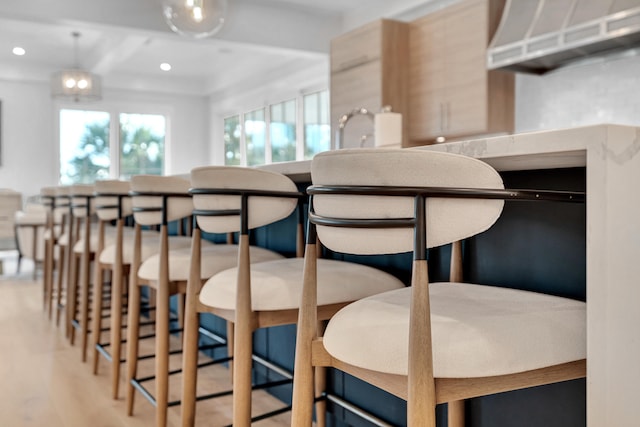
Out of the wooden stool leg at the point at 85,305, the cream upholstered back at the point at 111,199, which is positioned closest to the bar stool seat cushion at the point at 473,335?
the cream upholstered back at the point at 111,199

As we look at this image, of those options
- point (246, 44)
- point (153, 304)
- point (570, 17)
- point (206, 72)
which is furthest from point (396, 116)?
point (206, 72)

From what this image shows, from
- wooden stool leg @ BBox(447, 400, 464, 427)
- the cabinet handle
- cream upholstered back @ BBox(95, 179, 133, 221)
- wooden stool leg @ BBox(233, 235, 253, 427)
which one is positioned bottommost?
wooden stool leg @ BBox(447, 400, 464, 427)

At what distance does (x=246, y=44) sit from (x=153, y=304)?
3005 millimetres

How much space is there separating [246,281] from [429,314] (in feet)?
2.12

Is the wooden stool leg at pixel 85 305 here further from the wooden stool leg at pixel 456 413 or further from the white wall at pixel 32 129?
the white wall at pixel 32 129

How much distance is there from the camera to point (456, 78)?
4.58 m

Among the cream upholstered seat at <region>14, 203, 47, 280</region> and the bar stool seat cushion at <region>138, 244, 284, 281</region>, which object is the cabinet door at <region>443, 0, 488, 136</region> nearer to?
the bar stool seat cushion at <region>138, 244, 284, 281</region>

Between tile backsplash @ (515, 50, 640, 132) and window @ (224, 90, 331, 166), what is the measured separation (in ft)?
9.31

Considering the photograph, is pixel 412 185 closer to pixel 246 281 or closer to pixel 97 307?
pixel 246 281

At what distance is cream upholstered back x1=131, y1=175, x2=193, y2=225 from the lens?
2.08 meters

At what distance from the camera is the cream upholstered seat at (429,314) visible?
2.90 ft

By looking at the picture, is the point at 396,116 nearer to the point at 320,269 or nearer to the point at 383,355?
the point at 320,269

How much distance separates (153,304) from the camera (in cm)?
383

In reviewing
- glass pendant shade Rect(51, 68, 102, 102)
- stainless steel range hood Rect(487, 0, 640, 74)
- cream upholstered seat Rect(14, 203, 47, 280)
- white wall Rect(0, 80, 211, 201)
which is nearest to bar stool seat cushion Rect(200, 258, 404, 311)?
stainless steel range hood Rect(487, 0, 640, 74)
